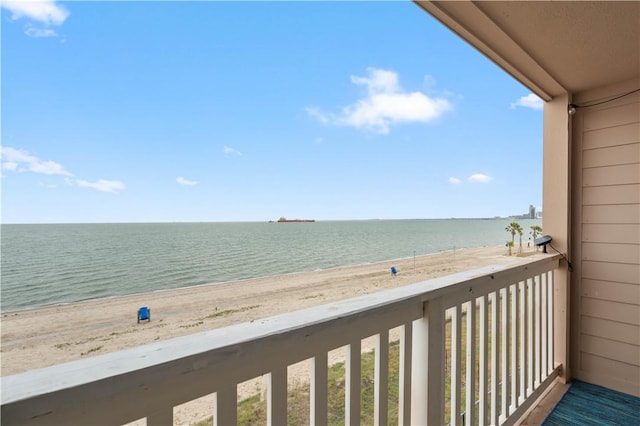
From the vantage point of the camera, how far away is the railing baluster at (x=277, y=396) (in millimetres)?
636

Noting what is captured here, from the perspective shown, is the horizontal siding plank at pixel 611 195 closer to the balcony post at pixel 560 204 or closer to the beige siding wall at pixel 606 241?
the beige siding wall at pixel 606 241

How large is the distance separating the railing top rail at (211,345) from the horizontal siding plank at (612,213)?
1636mm

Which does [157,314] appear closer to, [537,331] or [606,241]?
[537,331]

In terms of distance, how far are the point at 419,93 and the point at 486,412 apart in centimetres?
2847

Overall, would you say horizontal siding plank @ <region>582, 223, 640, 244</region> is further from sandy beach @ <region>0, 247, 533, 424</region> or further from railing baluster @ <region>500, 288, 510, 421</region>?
sandy beach @ <region>0, 247, 533, 424</region>

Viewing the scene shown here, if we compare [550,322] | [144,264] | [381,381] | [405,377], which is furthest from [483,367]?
[144,264]

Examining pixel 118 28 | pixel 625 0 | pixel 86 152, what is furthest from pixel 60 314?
pixel 86 152

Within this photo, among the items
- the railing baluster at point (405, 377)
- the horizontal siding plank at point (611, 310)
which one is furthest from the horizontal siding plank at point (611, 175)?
the railing baluster at point (405, 377)

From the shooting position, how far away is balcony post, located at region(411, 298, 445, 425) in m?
0.99

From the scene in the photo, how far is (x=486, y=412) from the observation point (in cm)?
134

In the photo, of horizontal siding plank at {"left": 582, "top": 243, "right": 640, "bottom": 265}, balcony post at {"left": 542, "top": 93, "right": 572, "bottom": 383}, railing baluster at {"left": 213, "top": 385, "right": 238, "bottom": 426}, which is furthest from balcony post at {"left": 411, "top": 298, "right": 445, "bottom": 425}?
horizontal siding plank at {"left": 582, "top": 243, "right": 640, "bottom": 265}

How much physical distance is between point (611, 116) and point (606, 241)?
29.5 inches

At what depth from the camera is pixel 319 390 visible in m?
0.73

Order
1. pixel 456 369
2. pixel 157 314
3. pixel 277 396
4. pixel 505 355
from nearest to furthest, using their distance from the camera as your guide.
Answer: pixel 277 396 → pixel 456 369 → pixel 505 355 → pixel 157 314
